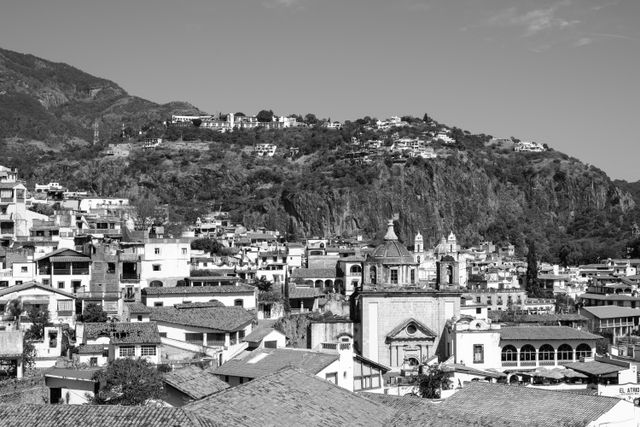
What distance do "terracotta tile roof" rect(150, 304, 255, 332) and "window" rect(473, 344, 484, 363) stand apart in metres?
12.2

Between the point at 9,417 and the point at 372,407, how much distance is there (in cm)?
763

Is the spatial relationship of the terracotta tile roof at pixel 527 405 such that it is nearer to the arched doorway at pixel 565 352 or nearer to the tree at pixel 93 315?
the arched doorway at pixel 565 352

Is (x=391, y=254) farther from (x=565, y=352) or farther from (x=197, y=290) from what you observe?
(x=197, y=290)

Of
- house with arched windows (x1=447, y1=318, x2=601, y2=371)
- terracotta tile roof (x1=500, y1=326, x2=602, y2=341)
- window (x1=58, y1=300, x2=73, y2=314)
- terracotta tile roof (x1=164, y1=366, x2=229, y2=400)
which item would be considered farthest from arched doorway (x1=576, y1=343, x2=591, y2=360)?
terracotta tile roof (x1=164, y1=366, x2=229, y2=400)

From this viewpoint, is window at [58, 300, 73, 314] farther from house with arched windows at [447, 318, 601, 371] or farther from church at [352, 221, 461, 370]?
house with arched windows at [447, 318, 601, 371]

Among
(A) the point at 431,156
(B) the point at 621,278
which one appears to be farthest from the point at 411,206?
(B) the point at 621,278

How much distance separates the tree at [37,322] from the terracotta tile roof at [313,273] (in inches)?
1418

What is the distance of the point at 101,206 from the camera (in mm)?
101000

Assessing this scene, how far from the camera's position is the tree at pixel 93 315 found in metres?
51.4

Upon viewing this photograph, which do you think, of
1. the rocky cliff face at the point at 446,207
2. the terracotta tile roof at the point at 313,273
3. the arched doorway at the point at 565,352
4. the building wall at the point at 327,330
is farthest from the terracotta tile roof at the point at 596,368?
the rocky cliff face at the point at 446,207

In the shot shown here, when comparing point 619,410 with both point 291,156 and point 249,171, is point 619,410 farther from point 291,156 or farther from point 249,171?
point 291,156

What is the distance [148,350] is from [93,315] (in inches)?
351

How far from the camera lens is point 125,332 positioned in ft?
148

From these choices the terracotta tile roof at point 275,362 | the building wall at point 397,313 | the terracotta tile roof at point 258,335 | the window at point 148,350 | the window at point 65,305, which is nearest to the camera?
the terracotta tile roof at point 275,362
